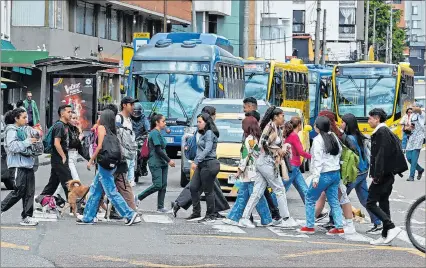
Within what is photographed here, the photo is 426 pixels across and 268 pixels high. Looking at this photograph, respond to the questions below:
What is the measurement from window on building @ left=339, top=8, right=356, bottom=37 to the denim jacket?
9870 centimetres

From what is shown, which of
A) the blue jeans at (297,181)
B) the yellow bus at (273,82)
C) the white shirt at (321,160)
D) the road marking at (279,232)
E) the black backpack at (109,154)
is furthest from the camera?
the yellow bus at (273,82)

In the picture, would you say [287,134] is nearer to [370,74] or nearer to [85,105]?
[85,105]

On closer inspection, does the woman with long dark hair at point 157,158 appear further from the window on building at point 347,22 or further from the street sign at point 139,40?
the window on building at point 347,22

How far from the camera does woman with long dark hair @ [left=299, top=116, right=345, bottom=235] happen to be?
14.8 m

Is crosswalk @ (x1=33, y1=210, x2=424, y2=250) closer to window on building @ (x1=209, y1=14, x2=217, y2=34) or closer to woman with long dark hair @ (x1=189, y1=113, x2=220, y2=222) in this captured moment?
woman with long dark hair @ (x1=189, y1=113, x2=220, y2=222)

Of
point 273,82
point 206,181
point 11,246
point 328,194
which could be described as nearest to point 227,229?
point 206,181

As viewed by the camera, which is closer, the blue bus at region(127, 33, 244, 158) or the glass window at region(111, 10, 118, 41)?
the blue bus at region(127, 33, 244, 158)

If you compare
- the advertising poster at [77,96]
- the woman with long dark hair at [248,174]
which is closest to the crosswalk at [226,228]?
the woman with long dark hair at [248,174]

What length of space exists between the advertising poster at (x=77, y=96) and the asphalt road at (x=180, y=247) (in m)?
16.0

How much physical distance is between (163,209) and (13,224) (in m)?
3.31

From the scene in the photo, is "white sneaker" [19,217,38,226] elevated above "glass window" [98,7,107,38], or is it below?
below

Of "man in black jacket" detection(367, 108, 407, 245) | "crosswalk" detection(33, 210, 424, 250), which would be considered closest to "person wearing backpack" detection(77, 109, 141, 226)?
"crosswalk" detection(33, 210, 424, 250)

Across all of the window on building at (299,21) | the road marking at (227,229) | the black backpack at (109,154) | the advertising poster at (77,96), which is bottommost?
the road marking at (227,229)

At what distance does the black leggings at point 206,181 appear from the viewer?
16797 millimetres
